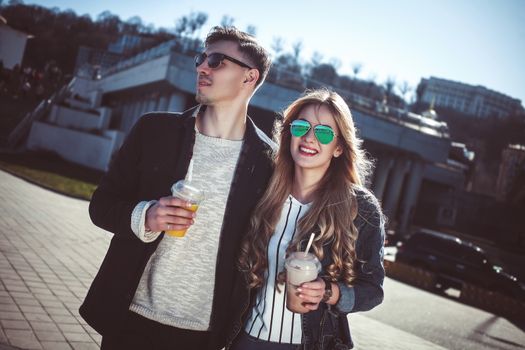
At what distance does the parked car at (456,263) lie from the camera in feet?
45.6

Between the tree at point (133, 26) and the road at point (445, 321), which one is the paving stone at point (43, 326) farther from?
the tree at point (133, 26)

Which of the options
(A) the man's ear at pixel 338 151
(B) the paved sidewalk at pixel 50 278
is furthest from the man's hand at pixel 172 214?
(B) the paved sidewalk at pixel 50 278

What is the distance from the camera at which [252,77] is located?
3.05 meters

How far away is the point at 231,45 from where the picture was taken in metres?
2.94

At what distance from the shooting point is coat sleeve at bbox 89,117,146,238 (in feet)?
7.39

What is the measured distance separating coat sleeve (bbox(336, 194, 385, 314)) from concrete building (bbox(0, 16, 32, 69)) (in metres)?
65.9

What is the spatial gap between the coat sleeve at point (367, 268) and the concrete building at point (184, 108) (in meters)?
23.0

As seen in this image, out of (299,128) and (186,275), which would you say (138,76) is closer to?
(299,128)

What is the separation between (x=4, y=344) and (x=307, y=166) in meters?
3.04

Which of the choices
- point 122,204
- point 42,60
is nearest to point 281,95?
point 122,204

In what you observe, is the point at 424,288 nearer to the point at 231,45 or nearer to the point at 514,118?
the point at 231,45

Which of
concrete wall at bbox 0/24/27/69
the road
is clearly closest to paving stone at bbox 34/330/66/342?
the road

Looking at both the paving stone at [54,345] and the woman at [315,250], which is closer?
the woman at [315,250]

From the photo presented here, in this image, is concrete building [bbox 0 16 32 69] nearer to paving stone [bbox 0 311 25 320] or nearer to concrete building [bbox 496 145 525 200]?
concrete building [bbox 496 145 525 200]
